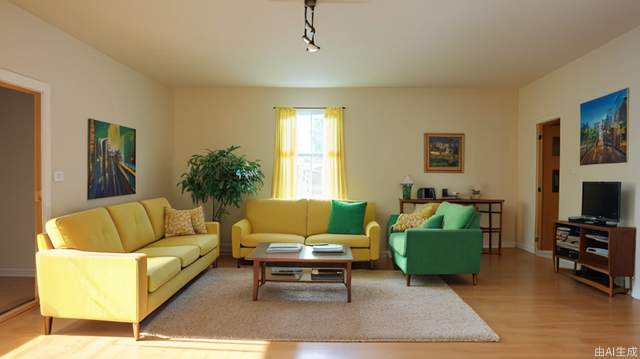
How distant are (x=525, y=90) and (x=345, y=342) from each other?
516 centimetres

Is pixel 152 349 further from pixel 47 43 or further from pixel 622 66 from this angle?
pixel 622 66

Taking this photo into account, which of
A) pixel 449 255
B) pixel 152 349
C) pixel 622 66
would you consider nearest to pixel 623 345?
pixel 449 255

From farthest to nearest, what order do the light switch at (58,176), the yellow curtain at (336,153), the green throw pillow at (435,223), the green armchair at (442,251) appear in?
1. the yellow curtain at (336,153)
2. the green throw pillow at (435,223)
3. the green armchair at (442,251)
4. the light switch at (58,176)

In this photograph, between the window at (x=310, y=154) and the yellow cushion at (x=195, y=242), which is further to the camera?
the window at (x=310, y=154)

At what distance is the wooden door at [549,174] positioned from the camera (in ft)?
18.6

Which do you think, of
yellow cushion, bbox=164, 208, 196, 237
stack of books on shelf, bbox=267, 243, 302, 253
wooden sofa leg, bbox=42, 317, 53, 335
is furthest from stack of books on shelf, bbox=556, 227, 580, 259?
wooden sofa leg, bbox=42, 317, 53, 335

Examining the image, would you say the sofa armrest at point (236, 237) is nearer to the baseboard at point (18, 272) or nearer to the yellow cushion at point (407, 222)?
the yellow cushion at point (407, 222)

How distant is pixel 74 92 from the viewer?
154 inches

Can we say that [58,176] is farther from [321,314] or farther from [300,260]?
[321,314]

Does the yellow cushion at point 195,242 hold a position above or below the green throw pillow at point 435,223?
below

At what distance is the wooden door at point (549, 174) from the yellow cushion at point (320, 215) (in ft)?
8.53

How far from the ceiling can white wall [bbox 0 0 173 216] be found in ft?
0.51

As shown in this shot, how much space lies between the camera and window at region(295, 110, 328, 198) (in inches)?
242

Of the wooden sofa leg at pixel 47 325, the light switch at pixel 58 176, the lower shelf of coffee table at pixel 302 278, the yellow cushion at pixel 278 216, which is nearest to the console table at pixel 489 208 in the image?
the yellow cushion at pixel 278 216
